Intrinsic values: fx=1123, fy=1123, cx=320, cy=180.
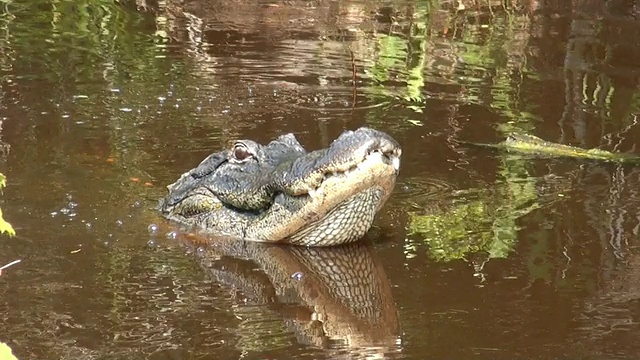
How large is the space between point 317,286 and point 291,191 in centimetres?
55

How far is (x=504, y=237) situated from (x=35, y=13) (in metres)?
8.14

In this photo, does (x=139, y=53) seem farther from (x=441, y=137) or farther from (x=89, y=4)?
(x=441, y=137)

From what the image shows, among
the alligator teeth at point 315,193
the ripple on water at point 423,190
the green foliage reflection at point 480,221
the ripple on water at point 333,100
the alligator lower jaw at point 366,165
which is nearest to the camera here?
the alligator lower jaw at point 366,165

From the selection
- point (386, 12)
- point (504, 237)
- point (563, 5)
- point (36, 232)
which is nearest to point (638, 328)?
point (504, 237)

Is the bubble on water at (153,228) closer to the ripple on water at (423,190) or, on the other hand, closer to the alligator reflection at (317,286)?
the alligator reflection at (317,286)

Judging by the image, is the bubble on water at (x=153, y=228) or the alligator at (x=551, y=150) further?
the alligator at (x=551, y=150)

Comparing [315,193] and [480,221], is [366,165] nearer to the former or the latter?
[315,193]

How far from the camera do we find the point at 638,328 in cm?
511

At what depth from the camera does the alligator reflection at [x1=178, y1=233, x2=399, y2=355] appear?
4957 mm

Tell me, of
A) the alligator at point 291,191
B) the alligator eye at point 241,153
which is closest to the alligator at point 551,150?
the alligator at point 291,191

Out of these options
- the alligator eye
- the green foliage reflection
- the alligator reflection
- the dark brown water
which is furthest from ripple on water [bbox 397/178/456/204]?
the alligator eye

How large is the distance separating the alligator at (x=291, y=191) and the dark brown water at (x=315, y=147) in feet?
0.45

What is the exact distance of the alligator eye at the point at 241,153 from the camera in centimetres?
660

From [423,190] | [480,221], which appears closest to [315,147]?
[423,190]
